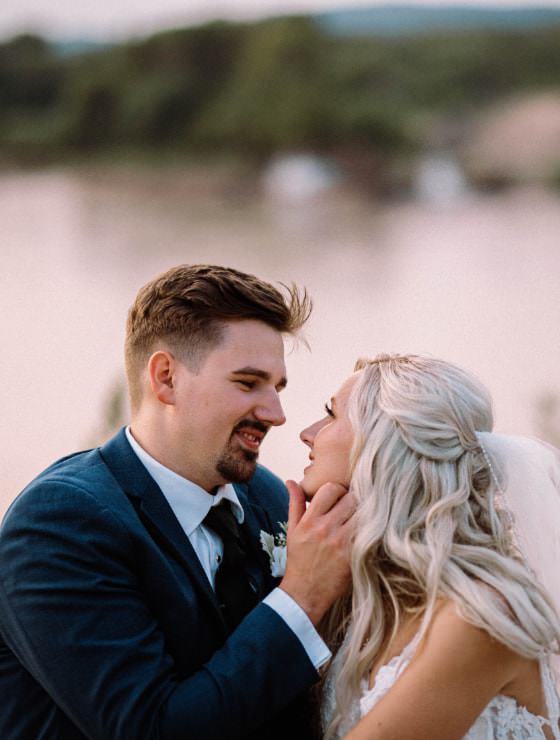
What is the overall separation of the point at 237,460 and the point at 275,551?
0.30 meters

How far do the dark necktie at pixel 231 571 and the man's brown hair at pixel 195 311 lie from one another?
38 centimetres

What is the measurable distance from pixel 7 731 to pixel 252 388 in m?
0.99

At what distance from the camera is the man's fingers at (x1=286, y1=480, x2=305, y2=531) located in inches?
93.5

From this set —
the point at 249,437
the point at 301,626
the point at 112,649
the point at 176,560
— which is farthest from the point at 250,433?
the point at 112,649

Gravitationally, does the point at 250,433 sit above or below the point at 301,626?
above

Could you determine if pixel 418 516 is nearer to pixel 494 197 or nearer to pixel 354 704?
pixel 354 704

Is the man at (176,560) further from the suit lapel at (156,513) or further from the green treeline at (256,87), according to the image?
the green treeline at (256,87)

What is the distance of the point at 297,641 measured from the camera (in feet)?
7.11

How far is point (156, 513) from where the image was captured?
240cm

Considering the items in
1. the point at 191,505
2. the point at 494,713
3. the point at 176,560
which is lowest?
the point at 494,713

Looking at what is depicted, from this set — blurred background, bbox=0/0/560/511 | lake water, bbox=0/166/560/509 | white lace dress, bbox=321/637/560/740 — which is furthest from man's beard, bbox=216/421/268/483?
blurred background, bbox=0/0/560/511

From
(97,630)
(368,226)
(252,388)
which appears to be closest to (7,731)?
(97,630)

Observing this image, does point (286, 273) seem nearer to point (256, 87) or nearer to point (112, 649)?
point (256, 87)

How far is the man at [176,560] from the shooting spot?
2.10 m
